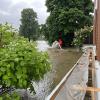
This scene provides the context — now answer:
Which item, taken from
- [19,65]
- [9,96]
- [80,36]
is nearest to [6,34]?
[19,65]

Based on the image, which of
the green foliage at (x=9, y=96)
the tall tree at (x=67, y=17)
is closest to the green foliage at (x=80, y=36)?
the tall tree at (x=67, y=17)

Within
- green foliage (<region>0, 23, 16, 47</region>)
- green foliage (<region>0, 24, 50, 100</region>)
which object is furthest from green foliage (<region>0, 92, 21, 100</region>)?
green foliage (<region>0, 23, 16, 47</region>)

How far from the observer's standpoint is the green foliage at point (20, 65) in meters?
4.58

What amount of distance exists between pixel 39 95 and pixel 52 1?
106 feet

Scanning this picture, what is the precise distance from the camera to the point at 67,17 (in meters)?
35.3

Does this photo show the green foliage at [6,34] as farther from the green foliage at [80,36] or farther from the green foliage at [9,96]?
the green foliage at [80,36]

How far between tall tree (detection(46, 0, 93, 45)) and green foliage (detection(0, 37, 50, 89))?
98.4 ft

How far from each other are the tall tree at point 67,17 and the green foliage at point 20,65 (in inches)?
1180

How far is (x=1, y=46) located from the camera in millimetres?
5203

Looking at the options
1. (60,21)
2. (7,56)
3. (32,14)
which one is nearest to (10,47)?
(7,56)

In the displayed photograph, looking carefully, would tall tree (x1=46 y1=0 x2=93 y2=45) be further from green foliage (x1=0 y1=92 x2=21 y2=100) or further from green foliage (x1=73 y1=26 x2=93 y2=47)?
green foliage (x1=0 y1=92 x2=21 y2=100)

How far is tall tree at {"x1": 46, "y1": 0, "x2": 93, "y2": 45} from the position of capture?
116 feet

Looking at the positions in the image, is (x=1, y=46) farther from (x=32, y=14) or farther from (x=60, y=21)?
(x=32, y=14)

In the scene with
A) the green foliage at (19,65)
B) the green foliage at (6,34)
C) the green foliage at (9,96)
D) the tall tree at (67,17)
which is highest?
the tall tree at (67,17)
